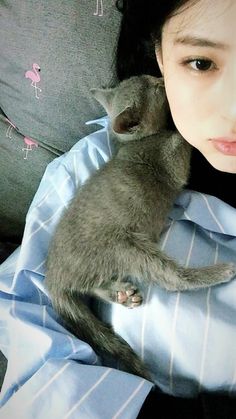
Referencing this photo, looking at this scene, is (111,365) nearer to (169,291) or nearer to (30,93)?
(169,291)

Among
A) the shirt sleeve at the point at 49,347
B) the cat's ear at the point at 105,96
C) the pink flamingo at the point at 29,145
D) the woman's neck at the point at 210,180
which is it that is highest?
the cat's ear at the point at 105,96

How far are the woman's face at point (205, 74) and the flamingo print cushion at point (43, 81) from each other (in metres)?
0.28

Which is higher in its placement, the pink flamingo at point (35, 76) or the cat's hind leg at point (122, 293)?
the pink flamingo at point (35, 76)

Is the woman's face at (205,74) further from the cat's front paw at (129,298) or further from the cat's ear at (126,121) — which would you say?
the cat's front paw at (129,298)

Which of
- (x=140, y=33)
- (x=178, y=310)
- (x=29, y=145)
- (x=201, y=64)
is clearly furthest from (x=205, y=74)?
(x=29, y=145)

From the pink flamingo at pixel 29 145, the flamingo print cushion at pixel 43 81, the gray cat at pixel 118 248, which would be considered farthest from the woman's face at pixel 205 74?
the pink flamingo at pixel 29 145

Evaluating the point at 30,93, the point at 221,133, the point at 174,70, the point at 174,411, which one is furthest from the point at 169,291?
the point at 30,93

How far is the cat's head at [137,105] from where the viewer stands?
46.6 inches

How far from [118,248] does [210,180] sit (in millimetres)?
352

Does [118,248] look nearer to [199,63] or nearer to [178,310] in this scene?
[178,310]

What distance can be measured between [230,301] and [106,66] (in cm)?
68

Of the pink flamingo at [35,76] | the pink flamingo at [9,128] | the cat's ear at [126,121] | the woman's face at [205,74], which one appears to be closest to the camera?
the woman's face at [205,74]

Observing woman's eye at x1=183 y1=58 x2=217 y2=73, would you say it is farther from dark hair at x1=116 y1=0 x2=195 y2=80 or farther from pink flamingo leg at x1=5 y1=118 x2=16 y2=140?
pink flamingo leg at x1=5 y1=118 x2=16 y2=140

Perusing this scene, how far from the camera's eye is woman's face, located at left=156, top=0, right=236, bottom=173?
0.82 m
